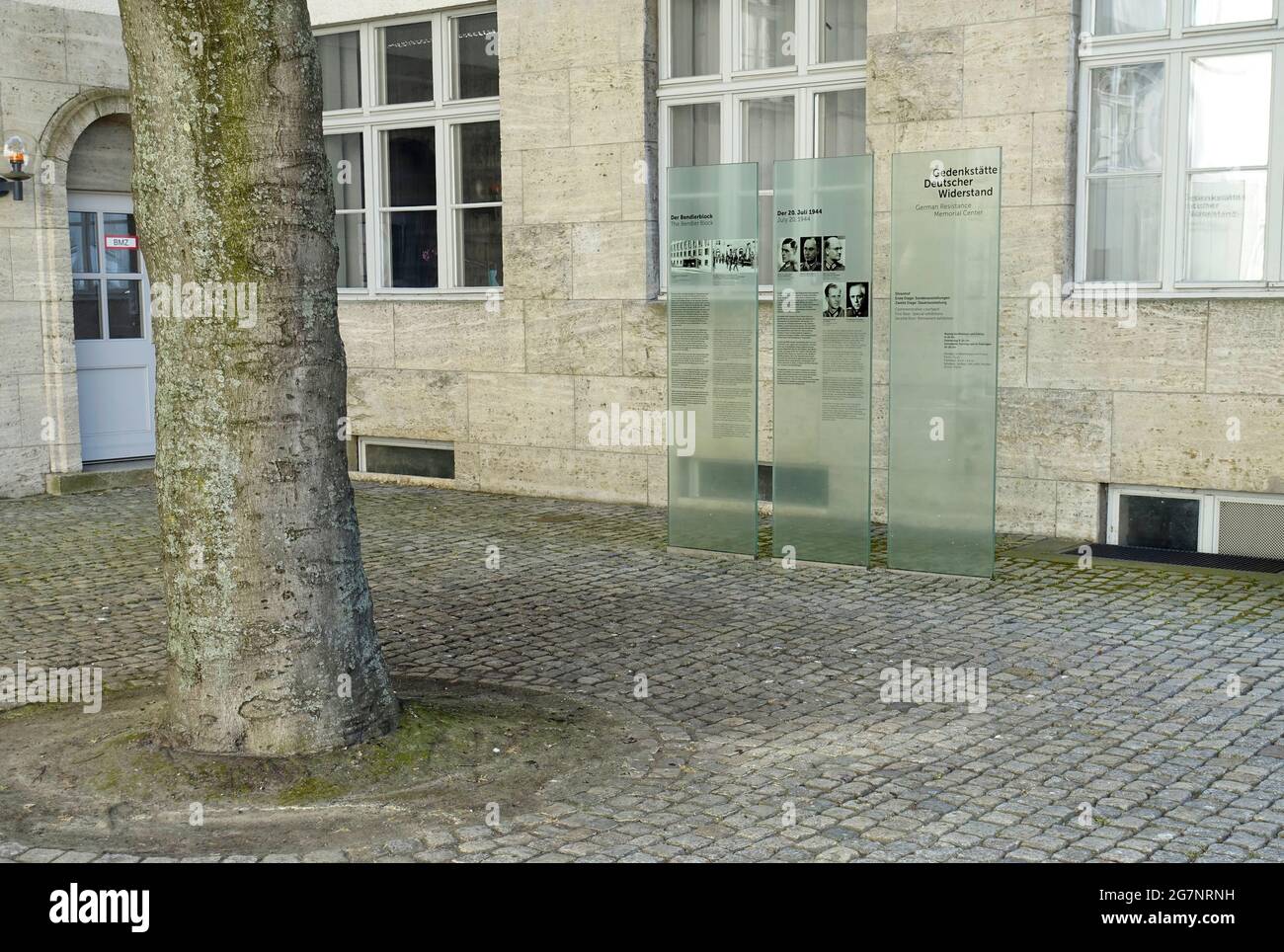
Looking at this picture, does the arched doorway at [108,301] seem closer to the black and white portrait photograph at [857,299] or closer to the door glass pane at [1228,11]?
the black and white portrait photograph at [857,299]

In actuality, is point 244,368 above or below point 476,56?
below

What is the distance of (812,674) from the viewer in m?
7.18

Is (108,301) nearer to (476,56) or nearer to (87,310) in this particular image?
(87,310)

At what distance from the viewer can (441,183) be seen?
13.7 meters

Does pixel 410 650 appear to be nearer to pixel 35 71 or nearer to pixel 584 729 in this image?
pixel 584 729

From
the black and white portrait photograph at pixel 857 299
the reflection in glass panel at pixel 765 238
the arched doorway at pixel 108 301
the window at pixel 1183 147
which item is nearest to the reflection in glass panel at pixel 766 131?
the reflection in glass panel at pixel 765 238

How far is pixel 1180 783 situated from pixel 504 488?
8454 mm

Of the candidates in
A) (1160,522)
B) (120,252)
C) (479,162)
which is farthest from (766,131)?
(120,252)

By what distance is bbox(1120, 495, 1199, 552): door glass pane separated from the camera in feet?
33.1

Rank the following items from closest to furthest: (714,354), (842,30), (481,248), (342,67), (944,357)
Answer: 1. (944,357)
2. (714,354)
3. (842,30)
4. (481,248)
5. (342,67)

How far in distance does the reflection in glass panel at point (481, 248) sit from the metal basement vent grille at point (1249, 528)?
20.9 feet

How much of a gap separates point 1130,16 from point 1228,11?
621mm
